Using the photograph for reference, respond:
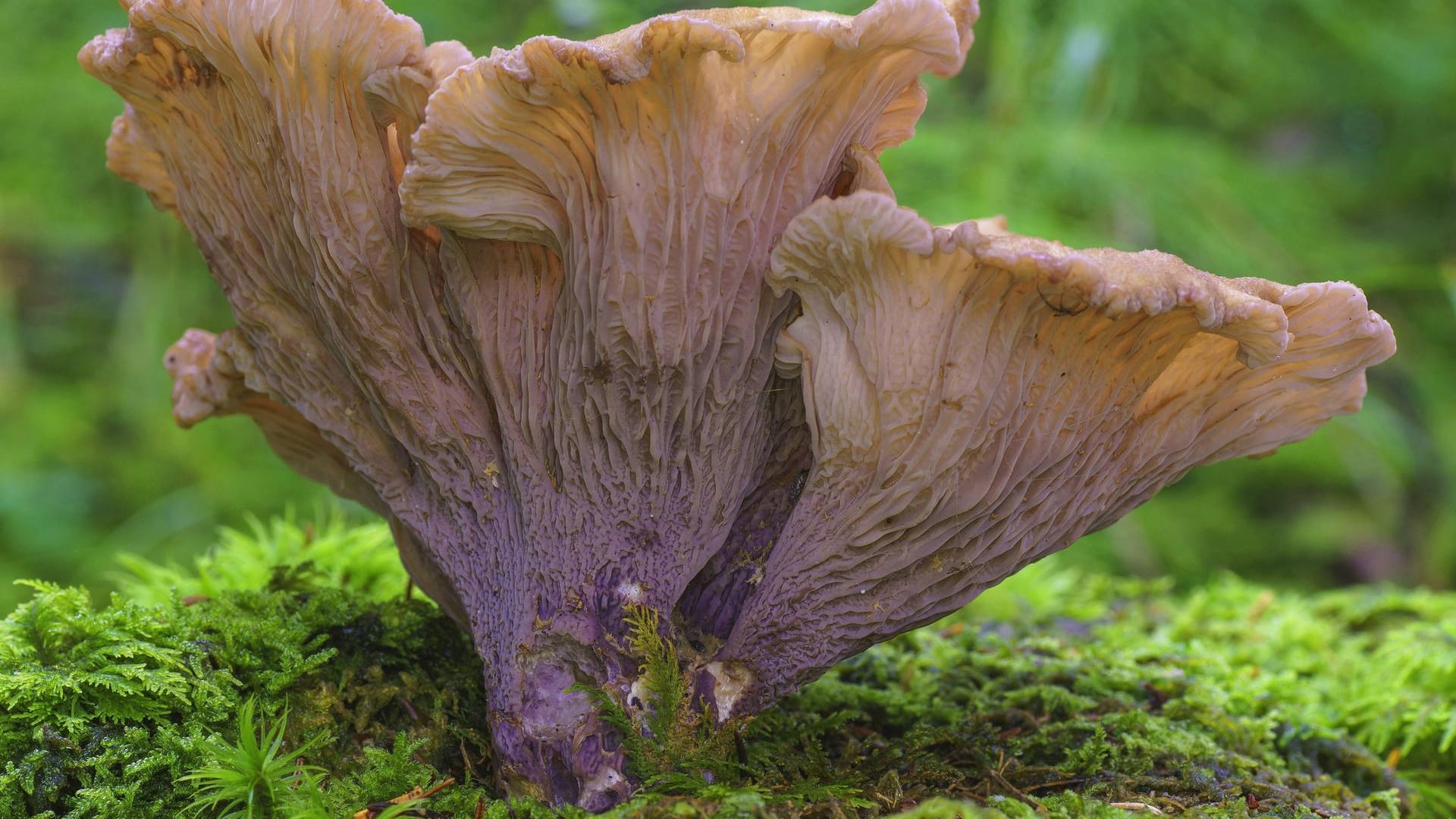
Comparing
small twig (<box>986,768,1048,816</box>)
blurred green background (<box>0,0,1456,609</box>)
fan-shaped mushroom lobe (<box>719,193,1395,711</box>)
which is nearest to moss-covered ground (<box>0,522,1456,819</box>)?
small twig (<box>986,768,1048,816</box>)

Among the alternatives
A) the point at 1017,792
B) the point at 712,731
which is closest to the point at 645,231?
the point at 712,731

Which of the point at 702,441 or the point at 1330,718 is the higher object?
the point at 702,441

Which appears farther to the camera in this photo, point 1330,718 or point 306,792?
point 1330,718

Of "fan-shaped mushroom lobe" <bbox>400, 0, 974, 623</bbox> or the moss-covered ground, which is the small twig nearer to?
the moss-covered ground

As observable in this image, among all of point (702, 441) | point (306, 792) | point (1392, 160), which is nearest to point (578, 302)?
point (702, 441)

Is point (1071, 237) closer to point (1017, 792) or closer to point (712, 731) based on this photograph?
point (1017, 792)

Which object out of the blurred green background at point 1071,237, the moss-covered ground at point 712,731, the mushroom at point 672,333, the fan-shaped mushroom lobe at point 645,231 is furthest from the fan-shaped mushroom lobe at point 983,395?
the blurred green background at point 1071,237

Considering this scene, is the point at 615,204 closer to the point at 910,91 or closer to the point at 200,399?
the point at 910,91
